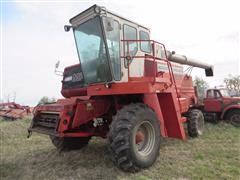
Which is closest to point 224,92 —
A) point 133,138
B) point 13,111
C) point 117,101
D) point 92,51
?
point 117,101

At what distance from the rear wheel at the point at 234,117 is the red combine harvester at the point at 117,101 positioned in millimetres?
5467

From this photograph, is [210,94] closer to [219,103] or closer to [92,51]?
[219,103]

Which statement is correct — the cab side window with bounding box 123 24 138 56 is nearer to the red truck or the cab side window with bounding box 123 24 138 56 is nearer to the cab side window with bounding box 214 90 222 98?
the red truck

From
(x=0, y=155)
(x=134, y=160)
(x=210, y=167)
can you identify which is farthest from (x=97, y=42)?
(x=0, y=155)

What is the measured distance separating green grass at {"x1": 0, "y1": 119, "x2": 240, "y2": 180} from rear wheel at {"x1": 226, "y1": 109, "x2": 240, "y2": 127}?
267 centimetres

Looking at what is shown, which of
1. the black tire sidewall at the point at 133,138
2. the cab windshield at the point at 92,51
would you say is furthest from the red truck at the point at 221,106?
the cab windshield at the point at 92,51

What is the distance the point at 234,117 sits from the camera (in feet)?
35.2

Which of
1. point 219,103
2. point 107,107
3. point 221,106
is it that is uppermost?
point 107,107

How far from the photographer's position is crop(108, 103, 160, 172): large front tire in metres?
4.50

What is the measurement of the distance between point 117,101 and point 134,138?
1318 millimetres

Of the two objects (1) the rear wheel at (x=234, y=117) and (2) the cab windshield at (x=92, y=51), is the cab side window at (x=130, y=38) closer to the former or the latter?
(2) the cab windshield at (x=92, y=51)

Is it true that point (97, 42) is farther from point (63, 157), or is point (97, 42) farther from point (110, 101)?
point (63, 157)

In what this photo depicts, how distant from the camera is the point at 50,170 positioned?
5344 mm

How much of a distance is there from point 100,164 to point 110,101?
1.41 m
